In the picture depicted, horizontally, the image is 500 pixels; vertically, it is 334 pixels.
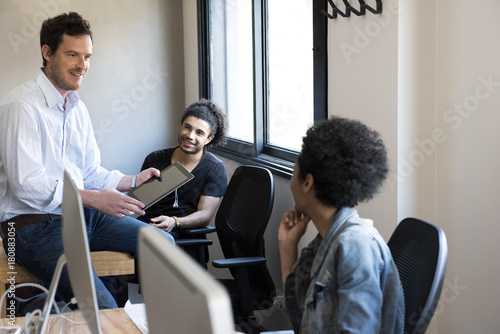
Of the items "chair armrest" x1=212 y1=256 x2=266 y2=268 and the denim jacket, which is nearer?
the denim jacket

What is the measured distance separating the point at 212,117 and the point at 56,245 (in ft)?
4.48

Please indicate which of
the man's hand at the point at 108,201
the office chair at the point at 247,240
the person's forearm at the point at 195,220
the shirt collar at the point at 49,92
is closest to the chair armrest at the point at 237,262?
the office chair at the point at 247,240

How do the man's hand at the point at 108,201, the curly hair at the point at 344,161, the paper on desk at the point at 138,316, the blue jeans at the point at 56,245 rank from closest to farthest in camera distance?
the curly hair at the point at 344,161, the paper on desk at the point at 138,316, the blue jeans at the point at 56,245, the man's hand at the point at 108,201

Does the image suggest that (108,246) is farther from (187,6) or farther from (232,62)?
(187,6)

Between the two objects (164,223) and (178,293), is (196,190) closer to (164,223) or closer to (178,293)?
(164,223)

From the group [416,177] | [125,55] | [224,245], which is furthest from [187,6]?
[416,177]

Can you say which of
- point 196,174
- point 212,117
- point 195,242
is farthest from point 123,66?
point 195,242

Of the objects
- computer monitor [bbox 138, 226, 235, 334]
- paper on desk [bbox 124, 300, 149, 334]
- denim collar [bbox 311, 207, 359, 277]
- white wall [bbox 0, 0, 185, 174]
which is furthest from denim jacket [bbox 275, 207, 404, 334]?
white wall [bbox 0, 0, 185, 174]

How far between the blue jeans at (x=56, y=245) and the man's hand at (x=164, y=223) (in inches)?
21.3

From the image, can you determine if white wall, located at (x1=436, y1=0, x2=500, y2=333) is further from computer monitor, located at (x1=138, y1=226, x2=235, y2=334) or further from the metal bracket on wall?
computer monitor, located at (x1=138, y1=226, x2=235, y2=334)

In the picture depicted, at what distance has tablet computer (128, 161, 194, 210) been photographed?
250 centimetres

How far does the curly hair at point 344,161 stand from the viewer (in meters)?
1.36

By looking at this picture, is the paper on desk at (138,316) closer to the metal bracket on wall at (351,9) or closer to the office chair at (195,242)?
the office chair at (195,242)

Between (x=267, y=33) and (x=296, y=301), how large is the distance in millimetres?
2136
